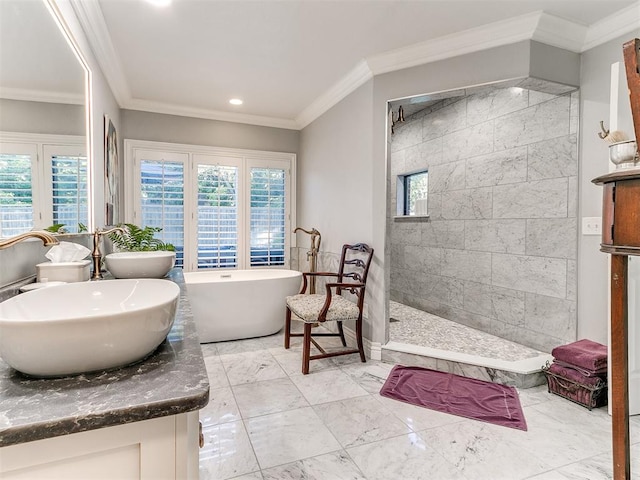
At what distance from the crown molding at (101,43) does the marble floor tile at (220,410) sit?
2326 mm

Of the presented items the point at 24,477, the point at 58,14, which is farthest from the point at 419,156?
Result: the point at 24,477

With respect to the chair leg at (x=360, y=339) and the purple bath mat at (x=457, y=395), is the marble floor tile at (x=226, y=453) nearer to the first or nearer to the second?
the purple bath mat at (x=457, y=395)

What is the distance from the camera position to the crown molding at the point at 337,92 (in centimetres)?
297

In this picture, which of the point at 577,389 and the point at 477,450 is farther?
the point at 577,389

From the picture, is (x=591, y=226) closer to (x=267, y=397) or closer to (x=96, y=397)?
(x=267, y=397)

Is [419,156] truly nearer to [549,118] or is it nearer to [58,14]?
[549,118]

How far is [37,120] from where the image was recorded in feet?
4.27

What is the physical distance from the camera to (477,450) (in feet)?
5.80

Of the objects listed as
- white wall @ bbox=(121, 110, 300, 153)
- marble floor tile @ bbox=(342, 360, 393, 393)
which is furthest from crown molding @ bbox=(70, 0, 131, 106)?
marble floor tile @ bbox=(342, 360, 393, 393)

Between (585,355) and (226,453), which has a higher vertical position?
(585,355)

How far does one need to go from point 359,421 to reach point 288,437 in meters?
0.44

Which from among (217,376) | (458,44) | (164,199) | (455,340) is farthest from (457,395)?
(164,199)

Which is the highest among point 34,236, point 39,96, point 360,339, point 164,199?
point 39,96

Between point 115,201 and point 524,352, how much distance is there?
3.97 m
